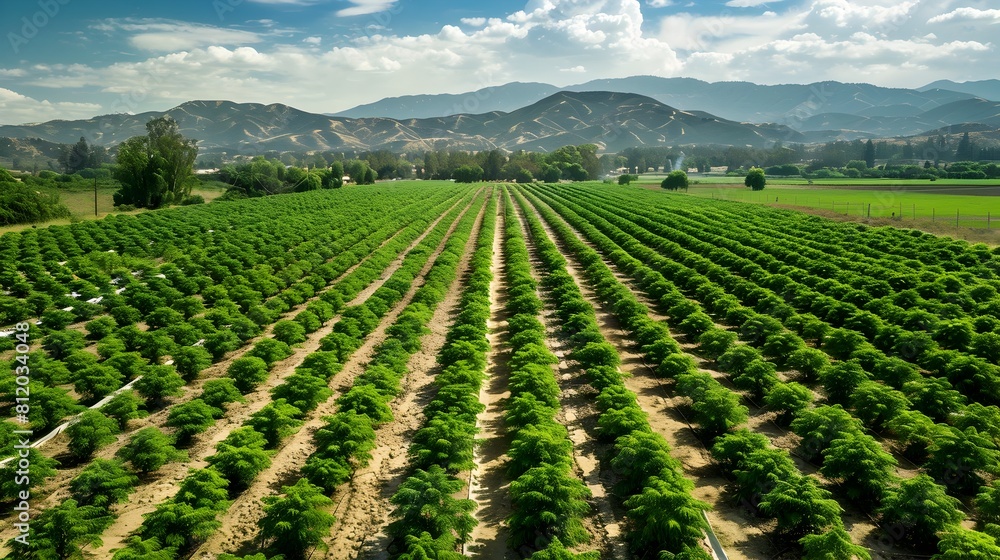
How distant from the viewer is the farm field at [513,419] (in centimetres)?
937

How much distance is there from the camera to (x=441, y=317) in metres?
23.9

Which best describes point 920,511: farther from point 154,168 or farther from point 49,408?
point 154,168

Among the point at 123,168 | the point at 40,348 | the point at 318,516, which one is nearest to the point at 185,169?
the point at 123,168

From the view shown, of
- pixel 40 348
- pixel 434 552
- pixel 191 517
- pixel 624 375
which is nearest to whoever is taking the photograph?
pixel 434 552

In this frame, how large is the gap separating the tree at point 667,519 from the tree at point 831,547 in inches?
54.5

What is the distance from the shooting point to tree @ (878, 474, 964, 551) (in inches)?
358

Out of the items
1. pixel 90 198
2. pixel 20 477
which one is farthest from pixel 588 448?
pixel 90 198

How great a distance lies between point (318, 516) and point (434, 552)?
1.99 m

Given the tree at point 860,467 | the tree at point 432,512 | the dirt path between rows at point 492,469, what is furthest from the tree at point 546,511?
the tree at point 860,467

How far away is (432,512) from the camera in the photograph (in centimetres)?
916

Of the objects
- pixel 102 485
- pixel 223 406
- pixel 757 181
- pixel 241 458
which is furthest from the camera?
pixel 757 181

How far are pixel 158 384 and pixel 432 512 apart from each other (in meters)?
8.84

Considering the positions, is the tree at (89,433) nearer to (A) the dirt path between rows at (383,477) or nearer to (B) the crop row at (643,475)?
(A) the dirt path between rows at (383,477)

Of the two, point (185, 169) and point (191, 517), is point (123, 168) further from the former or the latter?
point (191, 517)
